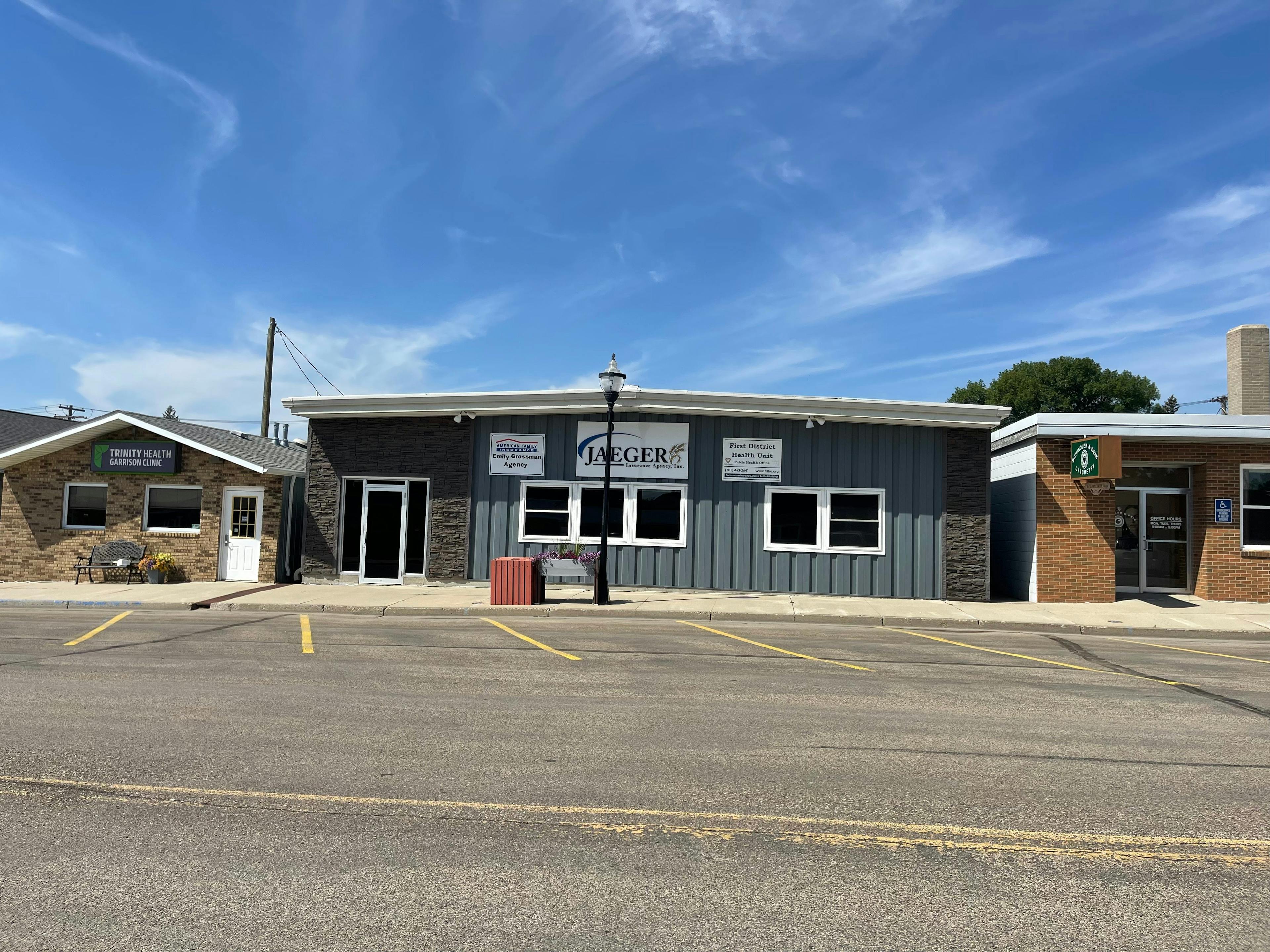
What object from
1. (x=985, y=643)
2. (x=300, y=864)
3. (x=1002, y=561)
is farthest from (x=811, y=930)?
(x=1002, y=561)

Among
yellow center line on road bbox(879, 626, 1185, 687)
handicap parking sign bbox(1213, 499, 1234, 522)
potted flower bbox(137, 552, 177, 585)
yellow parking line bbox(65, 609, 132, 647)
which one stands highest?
handicap parking sign bbox(1213, 499, 1234, 522)

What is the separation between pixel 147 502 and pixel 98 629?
351 inches

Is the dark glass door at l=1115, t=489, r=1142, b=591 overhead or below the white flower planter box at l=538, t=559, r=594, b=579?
overhead

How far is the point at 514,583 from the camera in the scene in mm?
15984

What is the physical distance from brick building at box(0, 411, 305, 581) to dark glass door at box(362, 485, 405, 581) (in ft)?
7.67

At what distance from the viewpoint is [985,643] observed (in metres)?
12.3

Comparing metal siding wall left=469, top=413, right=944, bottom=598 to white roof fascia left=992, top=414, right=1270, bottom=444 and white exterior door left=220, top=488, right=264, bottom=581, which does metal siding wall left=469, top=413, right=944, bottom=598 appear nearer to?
white roof fascia left=992, top=414, right=1270, bottom=444

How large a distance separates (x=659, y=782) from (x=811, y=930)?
78.0 inches

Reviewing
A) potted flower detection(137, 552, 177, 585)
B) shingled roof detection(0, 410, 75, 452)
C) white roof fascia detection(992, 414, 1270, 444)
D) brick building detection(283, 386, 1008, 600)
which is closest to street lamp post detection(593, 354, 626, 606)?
brick building detection(283, 386, 1008, 600)

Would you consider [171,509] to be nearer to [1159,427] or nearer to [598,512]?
[598,512]

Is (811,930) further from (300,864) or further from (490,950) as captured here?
(300,864)

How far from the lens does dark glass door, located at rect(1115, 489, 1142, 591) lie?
60.7 feet

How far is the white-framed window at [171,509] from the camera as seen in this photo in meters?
20.3

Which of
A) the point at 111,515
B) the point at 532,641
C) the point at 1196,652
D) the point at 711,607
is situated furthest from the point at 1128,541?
the point at 111,515
